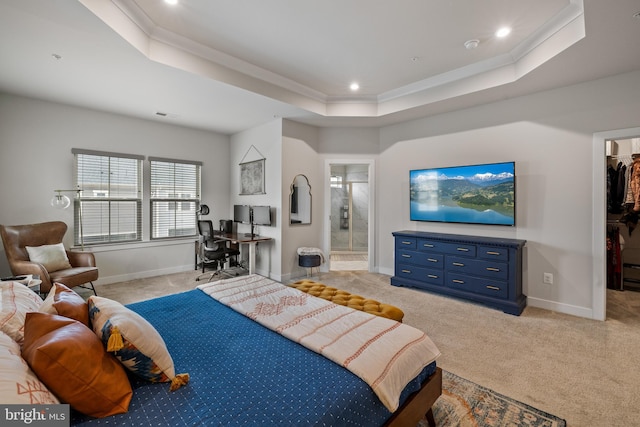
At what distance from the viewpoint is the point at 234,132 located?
5.90 metres

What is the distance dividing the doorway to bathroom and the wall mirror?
262 centimetres

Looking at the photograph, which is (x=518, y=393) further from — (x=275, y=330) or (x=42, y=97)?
(x=42, y=97)

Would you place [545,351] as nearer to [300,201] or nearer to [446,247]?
[446,247]

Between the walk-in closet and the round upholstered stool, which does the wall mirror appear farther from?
the walk-in closet

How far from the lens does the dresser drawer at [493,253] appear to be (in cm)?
349

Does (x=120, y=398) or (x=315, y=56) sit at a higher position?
(x=315, y=56)

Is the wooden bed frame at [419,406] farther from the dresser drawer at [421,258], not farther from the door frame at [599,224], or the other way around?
the door frame at [599,224]

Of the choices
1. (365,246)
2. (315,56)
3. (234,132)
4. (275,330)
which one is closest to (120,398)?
(275,330)

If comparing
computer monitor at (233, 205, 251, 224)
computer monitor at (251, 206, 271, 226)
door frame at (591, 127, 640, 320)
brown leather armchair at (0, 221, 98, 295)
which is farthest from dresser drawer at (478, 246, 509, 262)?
brown leather armchair at (0, 221, 98, 295)

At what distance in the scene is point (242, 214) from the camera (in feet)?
17.9

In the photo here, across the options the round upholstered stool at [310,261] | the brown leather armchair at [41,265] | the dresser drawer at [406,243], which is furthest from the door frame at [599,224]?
the brown leather armchair at [41,265]

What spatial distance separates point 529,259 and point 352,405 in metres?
3.61

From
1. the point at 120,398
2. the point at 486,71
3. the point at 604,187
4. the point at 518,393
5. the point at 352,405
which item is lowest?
the point at 518,393

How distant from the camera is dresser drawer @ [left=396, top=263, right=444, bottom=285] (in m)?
4.06
